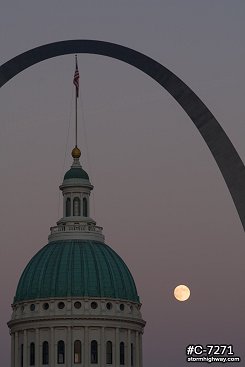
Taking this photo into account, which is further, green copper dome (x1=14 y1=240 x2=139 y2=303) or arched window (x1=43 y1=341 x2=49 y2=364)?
green copper dome (x1=14 y1=240 x2=139 y2=303)

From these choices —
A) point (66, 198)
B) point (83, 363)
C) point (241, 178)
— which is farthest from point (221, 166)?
point (66, 198)

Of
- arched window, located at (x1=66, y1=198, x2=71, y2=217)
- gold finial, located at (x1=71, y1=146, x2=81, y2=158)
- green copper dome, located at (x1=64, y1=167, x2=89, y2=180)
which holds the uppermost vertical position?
gold finial, located at (x1=71, y1=146, x2=81, y2=158)

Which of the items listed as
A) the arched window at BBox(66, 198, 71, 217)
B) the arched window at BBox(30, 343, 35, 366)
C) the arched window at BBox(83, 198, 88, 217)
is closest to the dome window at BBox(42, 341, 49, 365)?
the arched window at BBox(30, 343, 35, 366)

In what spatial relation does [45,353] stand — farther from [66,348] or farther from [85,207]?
[85,207]

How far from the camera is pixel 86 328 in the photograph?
178 m

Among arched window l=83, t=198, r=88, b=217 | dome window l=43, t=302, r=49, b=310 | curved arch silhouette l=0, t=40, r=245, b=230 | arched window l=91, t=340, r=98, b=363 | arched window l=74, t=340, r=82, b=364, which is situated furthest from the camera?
arched window l=83, t=198, r=88, b=217

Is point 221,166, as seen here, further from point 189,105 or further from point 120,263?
point 120,263

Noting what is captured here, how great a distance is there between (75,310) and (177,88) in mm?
123522

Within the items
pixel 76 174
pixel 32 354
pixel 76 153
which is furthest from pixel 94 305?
pixel 76 153

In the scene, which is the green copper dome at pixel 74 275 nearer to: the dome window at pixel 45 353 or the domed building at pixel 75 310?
the domed building at pixel 75 310

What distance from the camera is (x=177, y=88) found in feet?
187

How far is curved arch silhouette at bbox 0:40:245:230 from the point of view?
5322 centimetres

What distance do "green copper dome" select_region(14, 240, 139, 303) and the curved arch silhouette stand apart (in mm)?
118806

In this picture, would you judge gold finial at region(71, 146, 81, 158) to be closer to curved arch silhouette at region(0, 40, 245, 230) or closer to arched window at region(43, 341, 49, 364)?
arched window at region(43, 341, 49, 364)
